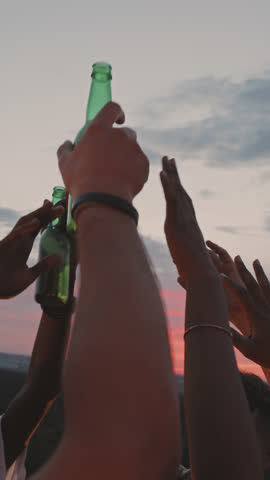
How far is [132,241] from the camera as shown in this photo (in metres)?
0.86

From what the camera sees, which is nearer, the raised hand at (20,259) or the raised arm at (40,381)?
the raised hand at (20,259)

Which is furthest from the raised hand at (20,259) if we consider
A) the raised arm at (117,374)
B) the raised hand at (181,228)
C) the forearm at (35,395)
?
the raised arm at (117,374)

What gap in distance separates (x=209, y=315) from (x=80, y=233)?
0.52m

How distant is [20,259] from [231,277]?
57.7 inches

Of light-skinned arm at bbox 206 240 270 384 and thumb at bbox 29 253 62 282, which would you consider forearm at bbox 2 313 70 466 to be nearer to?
thumb at bbox 29 253 62 282

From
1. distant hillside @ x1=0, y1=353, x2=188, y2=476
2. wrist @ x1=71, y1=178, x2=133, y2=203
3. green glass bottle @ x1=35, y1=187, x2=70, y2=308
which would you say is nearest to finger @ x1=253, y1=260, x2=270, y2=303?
green glass bottle @ x1=35, y1=187, x2=70, y2=308

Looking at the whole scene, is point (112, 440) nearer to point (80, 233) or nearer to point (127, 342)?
point (127, 342)

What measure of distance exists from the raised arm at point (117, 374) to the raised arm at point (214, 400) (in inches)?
16.2

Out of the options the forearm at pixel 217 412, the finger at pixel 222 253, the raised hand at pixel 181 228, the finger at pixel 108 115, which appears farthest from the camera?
the finger at pixel 222 253

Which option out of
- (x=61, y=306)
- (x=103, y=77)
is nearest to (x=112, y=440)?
(x=61, y=306)

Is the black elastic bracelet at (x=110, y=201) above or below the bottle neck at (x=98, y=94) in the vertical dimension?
below

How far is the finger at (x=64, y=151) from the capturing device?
Result: 1.06 metres

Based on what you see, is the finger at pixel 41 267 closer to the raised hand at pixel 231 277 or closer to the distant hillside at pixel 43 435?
the raised hand at pixel 231 277

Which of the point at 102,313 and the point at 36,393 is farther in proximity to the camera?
the point at 36,393
